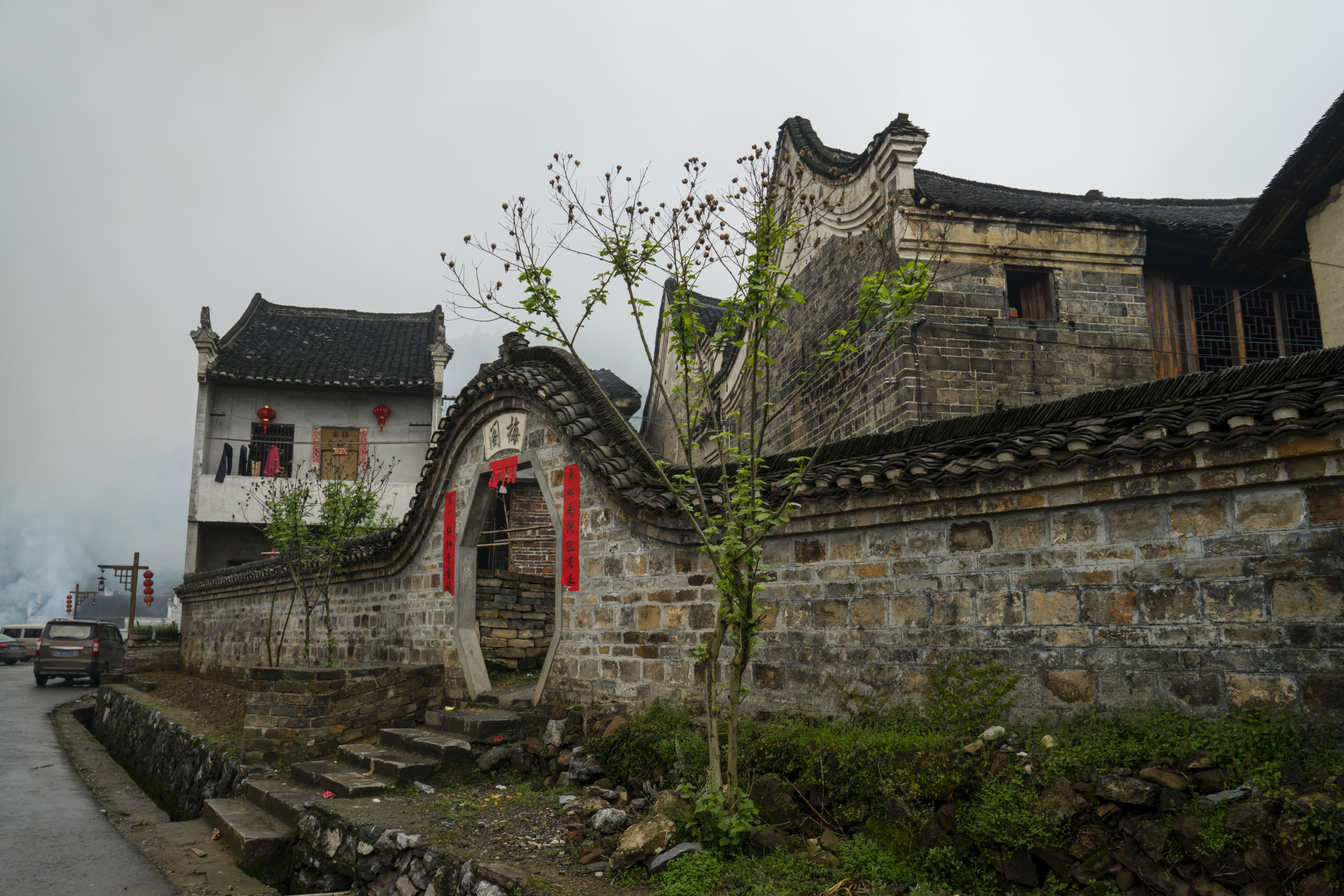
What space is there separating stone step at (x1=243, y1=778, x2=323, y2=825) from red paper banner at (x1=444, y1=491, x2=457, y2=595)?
273 cm

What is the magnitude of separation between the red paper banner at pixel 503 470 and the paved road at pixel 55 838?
4628 mm

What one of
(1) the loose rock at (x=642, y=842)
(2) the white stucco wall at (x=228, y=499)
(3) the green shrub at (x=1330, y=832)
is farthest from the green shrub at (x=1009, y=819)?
(2) the white stucco wall at (x=228, y=499)

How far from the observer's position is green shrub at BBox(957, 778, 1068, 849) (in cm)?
404

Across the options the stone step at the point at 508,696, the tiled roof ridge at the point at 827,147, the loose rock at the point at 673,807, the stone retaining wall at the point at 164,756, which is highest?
the tiled roof ridge at the point at 827,147

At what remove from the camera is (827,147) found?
45.8 feet

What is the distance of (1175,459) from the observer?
4500 mm

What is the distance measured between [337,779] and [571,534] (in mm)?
2905

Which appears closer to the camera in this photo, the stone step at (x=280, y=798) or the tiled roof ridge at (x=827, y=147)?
the stone step at (x=280, y=798)

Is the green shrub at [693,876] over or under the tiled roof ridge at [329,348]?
→ under

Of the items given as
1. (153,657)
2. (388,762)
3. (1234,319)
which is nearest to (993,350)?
(1234,319)

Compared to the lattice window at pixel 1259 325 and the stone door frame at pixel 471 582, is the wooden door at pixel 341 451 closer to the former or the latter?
the stone door frame at pixel 471 582

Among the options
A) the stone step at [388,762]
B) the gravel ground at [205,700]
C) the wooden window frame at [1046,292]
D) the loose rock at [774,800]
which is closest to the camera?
the loose rock at [774,800]

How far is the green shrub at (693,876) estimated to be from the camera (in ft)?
14.8

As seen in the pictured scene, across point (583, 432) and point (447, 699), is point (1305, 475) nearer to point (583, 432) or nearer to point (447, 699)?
point (583, 432)
